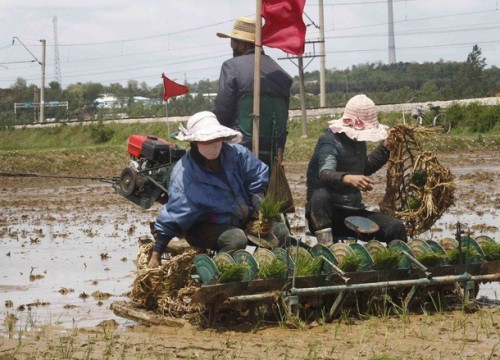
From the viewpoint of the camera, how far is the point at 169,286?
8.10 m

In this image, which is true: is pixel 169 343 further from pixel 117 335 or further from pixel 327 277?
pixel 327 277

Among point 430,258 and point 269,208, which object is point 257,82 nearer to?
point 269,208

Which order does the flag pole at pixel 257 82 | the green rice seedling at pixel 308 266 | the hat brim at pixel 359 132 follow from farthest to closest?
the flag pole at pixel 257 82 → the hat brim at pixel 359 132 → the green rice seedling at pixel 308 266

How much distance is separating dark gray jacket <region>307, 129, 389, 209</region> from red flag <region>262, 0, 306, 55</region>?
3.03ft

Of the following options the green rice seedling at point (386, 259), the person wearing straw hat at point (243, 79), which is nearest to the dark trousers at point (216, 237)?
the green rice seedling at point (386, 259)

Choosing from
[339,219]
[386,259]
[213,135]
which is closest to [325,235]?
[339,219]

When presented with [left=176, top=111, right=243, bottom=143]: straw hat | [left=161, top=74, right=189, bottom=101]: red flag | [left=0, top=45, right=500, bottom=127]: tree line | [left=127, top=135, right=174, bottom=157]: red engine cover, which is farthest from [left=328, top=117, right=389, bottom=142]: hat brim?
[left=0, top=45, right=500, bottom=127]: tree line

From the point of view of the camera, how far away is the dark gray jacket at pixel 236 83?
919 cm

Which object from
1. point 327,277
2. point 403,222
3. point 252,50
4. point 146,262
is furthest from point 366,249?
point 252,50

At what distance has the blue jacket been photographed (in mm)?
8219

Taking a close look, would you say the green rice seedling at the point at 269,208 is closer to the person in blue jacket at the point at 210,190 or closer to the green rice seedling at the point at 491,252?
the person in blue jacket at the point at 210,190

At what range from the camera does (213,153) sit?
324 inches

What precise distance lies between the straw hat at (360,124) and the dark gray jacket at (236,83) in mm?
764

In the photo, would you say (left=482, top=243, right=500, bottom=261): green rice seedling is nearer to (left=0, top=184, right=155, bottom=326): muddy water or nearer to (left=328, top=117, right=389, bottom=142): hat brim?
(left=328, top=117, right=389, bottom=142): hat brim
